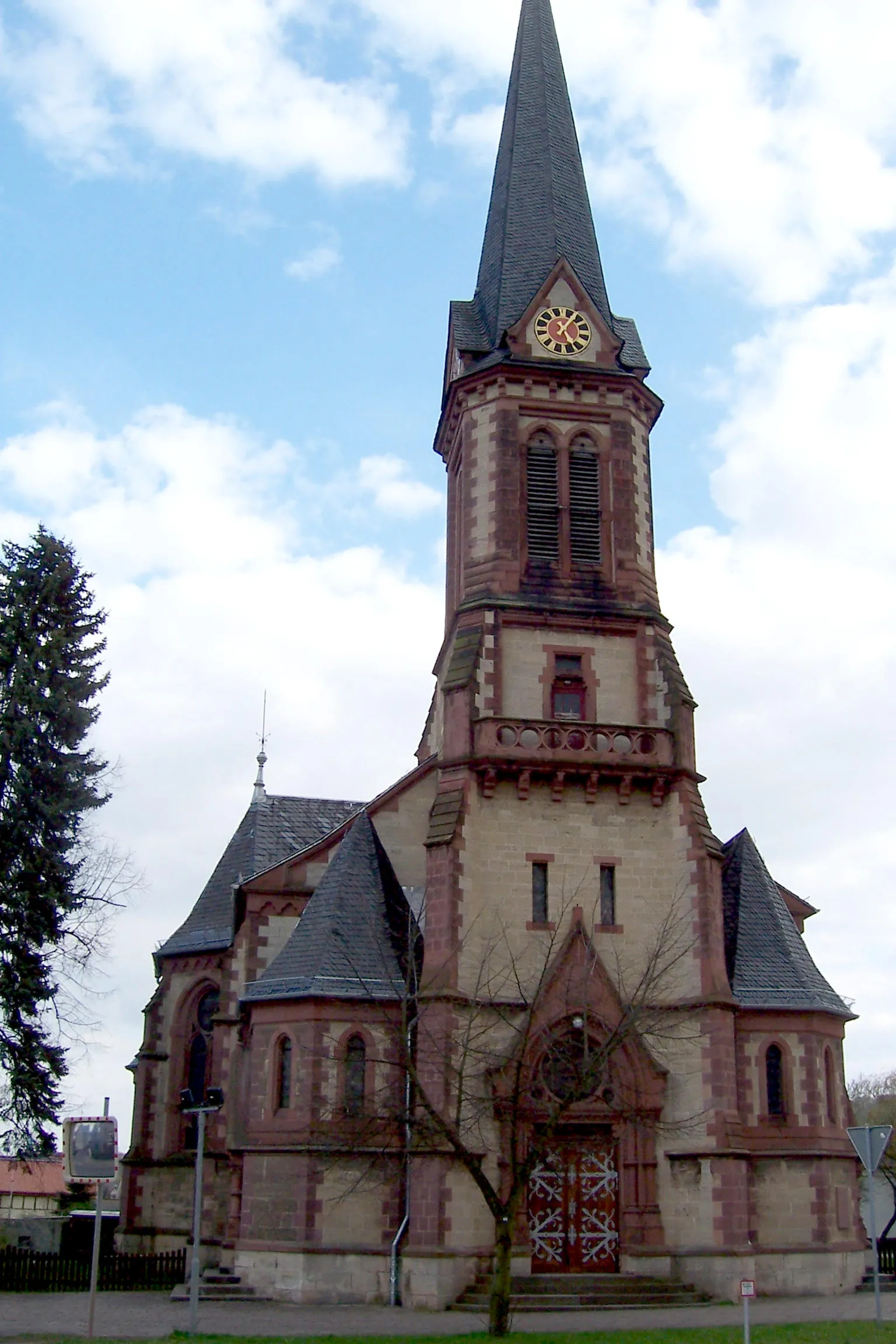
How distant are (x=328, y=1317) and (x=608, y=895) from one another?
10496mm

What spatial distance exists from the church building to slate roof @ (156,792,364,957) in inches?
53.3

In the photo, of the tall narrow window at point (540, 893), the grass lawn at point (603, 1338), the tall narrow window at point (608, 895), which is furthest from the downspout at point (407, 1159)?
the grass lawn at point (603, 1338)

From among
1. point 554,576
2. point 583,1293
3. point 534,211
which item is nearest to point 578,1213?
point 583,1293

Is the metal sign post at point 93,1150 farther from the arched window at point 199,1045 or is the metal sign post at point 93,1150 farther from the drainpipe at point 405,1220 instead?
the arched window at point 199,1045

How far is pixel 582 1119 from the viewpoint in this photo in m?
28.6

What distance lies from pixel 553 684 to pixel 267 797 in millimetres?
12354

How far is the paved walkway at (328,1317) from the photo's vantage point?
21.5 metres

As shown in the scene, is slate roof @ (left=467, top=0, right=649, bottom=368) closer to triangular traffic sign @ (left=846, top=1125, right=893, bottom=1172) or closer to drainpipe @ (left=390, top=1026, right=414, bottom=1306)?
drainpipe @ (left=390, top=1026, right=414, bottom=1306)

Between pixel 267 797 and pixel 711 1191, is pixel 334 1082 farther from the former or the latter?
pixel 267 797

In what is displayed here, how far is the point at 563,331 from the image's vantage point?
1409 inches

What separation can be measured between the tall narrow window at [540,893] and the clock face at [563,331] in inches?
534

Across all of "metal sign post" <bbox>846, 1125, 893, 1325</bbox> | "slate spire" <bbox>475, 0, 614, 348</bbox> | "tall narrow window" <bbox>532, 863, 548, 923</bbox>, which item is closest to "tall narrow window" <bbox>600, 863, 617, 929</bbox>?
"tall narrow window" <bbox>532, 863, 548, 923</bbox>

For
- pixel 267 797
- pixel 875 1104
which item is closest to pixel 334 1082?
pixel 267 797

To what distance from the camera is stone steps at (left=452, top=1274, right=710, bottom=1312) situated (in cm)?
2591
